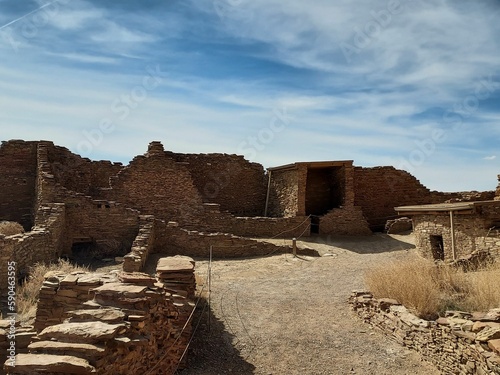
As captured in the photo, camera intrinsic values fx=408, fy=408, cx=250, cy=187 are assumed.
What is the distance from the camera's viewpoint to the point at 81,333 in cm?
492

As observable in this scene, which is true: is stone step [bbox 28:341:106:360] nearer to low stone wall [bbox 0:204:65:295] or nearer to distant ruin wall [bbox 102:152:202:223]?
low stone wall [bbox 0:204:65:295]

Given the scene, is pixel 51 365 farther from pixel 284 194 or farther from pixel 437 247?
pixel 284 194

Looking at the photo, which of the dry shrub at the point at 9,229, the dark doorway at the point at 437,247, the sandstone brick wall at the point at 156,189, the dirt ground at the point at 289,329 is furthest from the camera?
the sandstone brick wall at the point at 156,189

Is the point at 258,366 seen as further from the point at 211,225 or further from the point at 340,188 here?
the point at 340,188

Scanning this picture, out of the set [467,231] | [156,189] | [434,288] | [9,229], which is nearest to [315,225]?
[156,189]

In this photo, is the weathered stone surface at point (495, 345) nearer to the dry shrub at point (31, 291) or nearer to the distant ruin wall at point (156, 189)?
the dry shrub at point (31, 291)

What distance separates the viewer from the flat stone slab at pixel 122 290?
6.21 m

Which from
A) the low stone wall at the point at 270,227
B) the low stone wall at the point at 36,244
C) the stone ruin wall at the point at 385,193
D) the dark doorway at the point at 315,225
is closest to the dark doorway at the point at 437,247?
the low stone wall at the point at 270,227

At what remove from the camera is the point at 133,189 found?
751 inches

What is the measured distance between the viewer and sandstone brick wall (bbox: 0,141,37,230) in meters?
18.8

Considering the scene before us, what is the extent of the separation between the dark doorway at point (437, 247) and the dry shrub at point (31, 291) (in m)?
11.7

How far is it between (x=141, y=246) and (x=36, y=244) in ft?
11.0

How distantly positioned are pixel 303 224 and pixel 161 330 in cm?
1278

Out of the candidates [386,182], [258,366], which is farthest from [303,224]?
[258,366]
